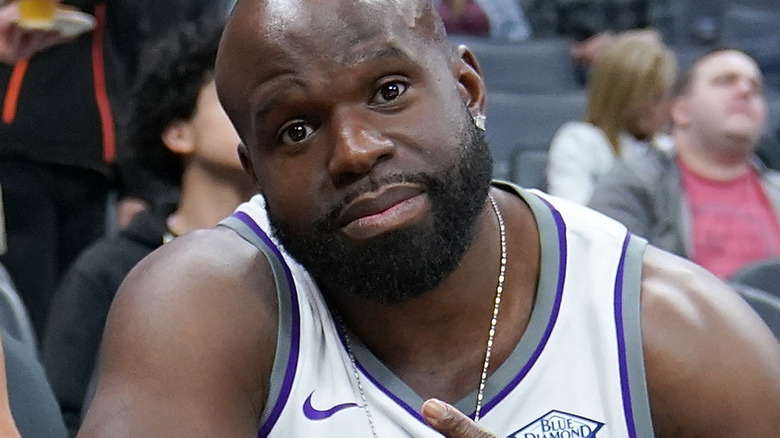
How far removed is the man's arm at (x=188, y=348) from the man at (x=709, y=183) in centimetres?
198

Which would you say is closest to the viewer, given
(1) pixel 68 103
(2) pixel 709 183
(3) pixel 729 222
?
(1) pixel 68 103

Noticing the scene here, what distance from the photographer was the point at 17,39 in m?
3.06

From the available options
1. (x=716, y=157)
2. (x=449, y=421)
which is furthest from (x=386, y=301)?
(x=716, y=157)

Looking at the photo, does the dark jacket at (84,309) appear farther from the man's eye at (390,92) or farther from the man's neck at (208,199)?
the man's eye at (390,92)

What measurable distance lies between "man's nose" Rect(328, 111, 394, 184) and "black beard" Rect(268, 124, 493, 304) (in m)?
0.02

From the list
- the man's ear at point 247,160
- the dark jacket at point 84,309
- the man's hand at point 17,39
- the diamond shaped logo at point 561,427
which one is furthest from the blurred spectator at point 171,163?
the diamond shaped logo at point 561,427

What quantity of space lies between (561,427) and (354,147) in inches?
15.5

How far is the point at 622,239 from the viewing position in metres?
1.58

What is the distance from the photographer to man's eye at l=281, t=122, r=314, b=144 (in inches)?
56.3

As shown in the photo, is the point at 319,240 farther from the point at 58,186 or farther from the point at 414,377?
the point at 58,186

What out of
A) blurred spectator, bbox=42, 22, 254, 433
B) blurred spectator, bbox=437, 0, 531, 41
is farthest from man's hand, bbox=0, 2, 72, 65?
blurred spectator, bbox=437, 0, 531, 41

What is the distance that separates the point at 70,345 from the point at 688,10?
16.6 feet

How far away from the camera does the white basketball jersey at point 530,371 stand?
1.43 m

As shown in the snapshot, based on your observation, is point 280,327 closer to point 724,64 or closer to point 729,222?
point 729,222
